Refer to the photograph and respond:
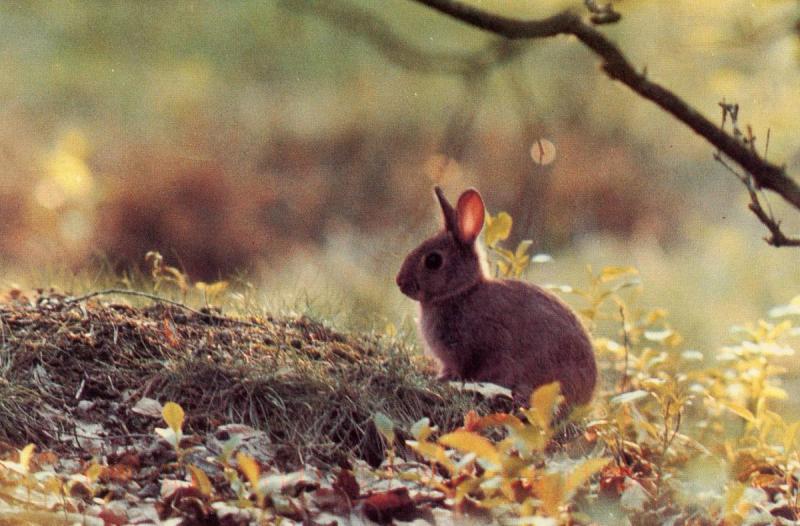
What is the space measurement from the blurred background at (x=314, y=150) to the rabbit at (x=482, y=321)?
227cm

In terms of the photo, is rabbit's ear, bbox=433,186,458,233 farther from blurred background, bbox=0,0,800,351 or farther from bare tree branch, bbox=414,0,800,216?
blurred background, bbox=0,0,800,351

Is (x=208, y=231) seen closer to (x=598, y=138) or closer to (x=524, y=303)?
(x=598, y=138)

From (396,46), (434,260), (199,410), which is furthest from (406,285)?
(396,46)

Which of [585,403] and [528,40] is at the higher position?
[528,40]

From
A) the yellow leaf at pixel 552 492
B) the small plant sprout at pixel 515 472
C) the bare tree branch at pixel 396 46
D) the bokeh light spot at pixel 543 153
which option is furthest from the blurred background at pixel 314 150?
the yellow leaf at pixel 552 492

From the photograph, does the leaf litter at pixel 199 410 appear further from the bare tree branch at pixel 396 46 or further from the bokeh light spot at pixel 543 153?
the bare tree branch at pixel 396 46

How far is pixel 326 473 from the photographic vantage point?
2.98m

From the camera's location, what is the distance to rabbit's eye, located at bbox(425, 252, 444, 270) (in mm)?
3780

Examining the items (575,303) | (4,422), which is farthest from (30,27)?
(4,422)

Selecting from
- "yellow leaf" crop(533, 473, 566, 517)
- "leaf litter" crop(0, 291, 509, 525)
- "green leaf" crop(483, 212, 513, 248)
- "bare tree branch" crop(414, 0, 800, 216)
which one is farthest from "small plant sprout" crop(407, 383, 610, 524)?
"green leaf" crop(483, 212, 513, 248)

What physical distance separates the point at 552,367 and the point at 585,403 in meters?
0.21

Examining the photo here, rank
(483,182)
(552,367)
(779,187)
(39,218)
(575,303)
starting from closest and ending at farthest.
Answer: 1. (779,187)
2. (552,367)
3. (575,303)
4. (39,218)
5. (483,182)

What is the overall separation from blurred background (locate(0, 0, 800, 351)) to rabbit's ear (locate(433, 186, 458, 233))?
2.29 metres

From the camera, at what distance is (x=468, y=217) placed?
3.79 meters
